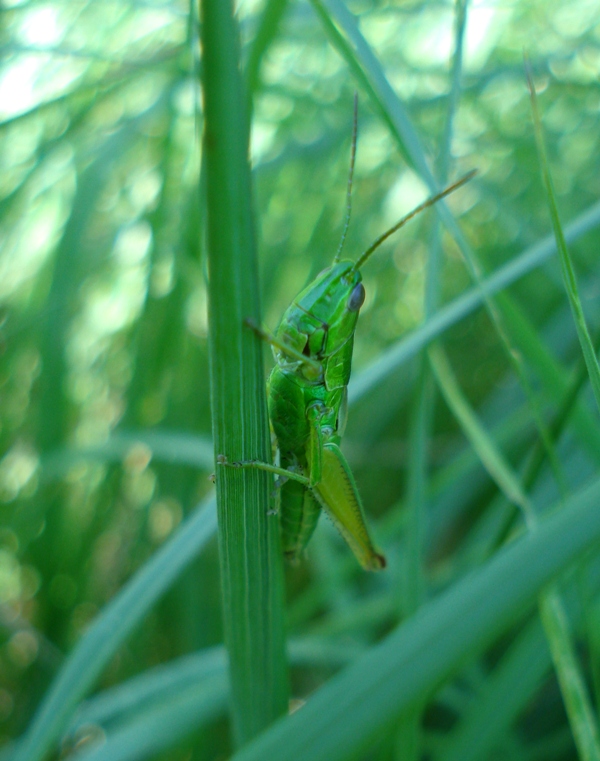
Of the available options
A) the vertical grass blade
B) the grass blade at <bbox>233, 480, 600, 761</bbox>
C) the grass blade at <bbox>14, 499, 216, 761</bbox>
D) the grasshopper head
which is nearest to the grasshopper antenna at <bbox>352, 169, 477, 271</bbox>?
the grasshopper head

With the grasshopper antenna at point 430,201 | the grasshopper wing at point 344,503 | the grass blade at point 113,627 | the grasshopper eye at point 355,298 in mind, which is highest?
the grasshopper antenna at point 430,201

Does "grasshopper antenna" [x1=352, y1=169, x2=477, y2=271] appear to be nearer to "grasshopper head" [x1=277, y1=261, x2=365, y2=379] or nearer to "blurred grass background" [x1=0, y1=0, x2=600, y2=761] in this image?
"grasshopper head" [x1=277, y1=261, x2=365, y2=379]

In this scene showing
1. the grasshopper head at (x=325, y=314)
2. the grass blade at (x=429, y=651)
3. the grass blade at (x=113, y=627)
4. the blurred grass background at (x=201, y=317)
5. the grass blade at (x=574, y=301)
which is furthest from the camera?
the blurred grass background at (x=201, y=317)

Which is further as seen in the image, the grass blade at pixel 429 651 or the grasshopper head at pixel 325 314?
the grasshopper head at pixel 325 314

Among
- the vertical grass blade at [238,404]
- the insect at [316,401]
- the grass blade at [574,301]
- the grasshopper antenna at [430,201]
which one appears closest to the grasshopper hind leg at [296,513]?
the insect at [316,401]

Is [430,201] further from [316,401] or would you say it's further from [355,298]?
[316,401]

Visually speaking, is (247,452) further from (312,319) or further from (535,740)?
(535,740)

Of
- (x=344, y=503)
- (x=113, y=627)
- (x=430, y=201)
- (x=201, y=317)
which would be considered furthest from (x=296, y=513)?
(x=201, y=317)

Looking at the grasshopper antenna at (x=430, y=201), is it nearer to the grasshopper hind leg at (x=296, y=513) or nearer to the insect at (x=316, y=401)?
the insect at (x=316, y=401)

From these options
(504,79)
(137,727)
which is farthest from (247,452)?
(504,79)
